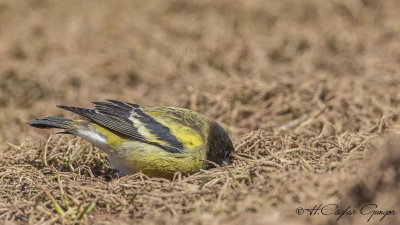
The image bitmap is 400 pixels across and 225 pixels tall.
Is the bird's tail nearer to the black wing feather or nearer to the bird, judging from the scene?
the bird

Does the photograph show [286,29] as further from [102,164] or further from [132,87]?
[102,164]

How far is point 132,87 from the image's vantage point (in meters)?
9.45

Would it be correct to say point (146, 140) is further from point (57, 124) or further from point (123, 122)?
point (57, 124)

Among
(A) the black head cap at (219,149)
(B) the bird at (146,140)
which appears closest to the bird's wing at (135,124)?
(B) the bird at (146,140)

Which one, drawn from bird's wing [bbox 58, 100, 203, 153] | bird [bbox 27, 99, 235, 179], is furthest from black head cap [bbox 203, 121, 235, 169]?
bird's wing [bbox 58, 100, 203, 153]

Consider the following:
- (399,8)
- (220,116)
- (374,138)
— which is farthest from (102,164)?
(399,8)

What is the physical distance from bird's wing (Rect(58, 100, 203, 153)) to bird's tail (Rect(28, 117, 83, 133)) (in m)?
0.15

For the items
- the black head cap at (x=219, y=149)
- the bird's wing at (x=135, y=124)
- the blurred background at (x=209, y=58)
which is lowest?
the black head cap at (x=219, y=149)

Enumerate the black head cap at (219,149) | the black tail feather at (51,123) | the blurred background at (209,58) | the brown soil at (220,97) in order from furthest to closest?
the blurred background at (209,58) → the black head cap at (219,149) → the black tail feather at (51,123) → the brown soil at (220,97)

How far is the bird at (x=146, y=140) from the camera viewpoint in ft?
17.0

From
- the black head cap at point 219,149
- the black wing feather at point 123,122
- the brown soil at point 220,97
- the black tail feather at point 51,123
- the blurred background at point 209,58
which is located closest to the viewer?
the brown soil at point 220,97

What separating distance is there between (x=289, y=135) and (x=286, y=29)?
215 inches

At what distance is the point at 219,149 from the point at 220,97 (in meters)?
2.29

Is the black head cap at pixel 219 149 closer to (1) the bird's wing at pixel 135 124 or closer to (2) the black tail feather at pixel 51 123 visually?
(1) the bird's wing at pixel 135 124
